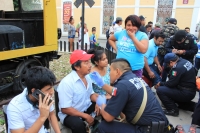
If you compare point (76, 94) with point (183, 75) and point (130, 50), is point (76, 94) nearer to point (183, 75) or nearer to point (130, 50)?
point (130, 50)

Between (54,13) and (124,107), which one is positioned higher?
(54,13)

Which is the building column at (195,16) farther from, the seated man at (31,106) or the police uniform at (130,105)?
the seated man at (31,106)

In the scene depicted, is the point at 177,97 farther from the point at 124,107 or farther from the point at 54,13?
the point at 54,13

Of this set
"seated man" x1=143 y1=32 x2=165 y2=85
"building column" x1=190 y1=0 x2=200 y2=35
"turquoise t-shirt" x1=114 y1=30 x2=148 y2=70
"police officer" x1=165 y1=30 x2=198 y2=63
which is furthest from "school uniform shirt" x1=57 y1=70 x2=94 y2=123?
"building column" x1=190 y1=0 x2=200 y2=35

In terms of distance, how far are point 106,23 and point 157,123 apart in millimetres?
16072

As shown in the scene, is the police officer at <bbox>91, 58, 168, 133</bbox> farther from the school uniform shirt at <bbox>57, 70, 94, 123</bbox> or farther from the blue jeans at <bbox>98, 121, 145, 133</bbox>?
the school uniform shirt at <bbox>57, 70, 94, 123</bbox>

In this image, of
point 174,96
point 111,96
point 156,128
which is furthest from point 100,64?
point 174,96

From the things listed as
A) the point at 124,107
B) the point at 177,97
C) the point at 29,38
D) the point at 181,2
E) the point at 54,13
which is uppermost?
the point at 181,2

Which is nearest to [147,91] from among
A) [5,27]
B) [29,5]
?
[5,27]

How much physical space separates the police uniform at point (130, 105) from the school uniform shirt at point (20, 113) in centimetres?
72

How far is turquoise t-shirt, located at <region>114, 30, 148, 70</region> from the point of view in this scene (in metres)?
2.82

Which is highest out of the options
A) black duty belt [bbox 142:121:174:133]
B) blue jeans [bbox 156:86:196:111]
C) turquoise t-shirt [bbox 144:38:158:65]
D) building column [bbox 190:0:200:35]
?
building column [bbox 190:0:200:35]

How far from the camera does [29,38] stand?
4195 mm

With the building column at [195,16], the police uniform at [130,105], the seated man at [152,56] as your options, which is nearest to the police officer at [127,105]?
the police uniform at [130,105]
